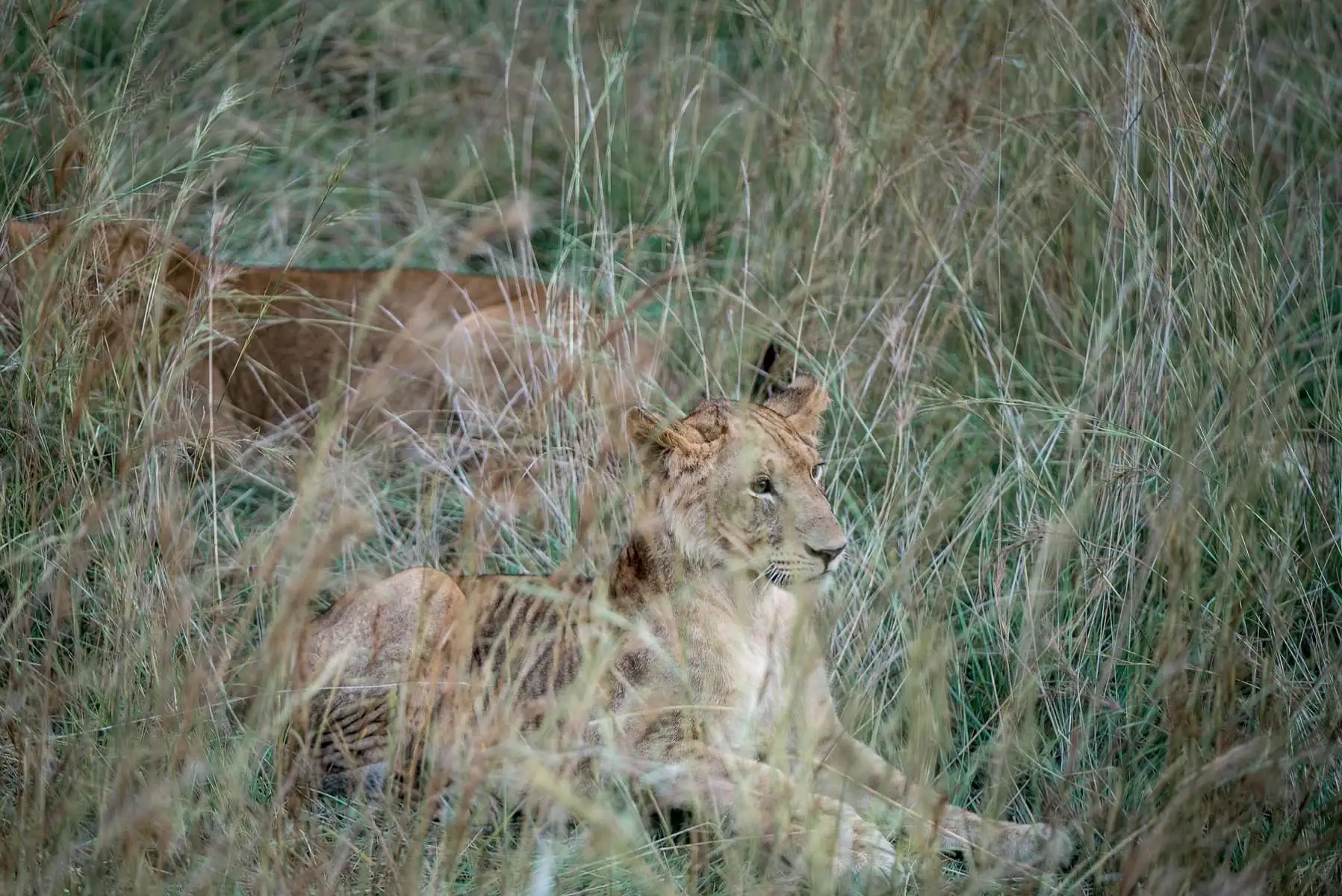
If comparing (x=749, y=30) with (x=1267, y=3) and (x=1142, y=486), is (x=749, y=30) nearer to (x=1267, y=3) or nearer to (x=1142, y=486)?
(x=1267, y=3)

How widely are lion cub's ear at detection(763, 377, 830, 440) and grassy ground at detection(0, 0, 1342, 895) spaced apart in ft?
1.11

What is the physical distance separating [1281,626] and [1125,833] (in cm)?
61

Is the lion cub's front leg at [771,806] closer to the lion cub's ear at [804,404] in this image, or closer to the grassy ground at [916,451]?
the grassy ground at [916,451]

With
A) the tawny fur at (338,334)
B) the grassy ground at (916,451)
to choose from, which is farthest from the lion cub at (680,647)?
the tawny fur at (338,334)

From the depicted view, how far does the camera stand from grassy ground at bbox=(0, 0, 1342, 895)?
2670 mm

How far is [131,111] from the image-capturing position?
364 cm

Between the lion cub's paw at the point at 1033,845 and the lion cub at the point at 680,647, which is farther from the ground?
the lion cub at the point at 680,647

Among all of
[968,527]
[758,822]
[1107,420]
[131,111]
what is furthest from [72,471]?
[1107,420]

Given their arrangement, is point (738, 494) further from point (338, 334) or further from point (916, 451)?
point (338, 334)

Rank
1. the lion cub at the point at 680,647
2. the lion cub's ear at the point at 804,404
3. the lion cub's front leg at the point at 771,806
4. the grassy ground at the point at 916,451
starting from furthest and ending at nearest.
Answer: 1. the lion cub's ear at the point at 804,404
2. the lion cub at the point at 680,647
3. the grassy ground at the point at 916,451
4. the lion cub's front leg at the point at 771,806

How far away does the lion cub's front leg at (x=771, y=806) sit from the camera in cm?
250

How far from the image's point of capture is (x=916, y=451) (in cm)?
417

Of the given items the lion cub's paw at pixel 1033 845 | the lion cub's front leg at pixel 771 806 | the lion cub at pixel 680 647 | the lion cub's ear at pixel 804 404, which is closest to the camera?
the lion cub's front leg at pixel 771 806

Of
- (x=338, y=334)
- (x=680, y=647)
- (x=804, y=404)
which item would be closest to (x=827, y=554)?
(x=680, y=647)
